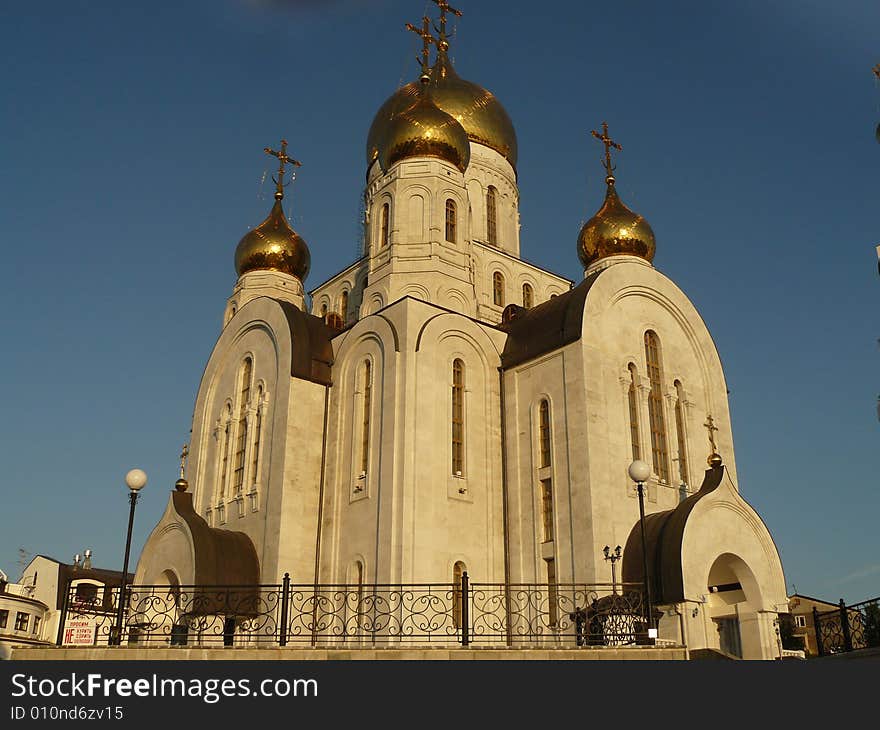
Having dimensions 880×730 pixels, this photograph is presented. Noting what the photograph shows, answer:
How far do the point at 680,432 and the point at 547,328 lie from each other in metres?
3.57

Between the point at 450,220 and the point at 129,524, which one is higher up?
the point at 450,220

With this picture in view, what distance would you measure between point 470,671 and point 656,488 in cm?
1085

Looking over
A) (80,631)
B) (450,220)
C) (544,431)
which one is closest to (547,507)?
(544,431)

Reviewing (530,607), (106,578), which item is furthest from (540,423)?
(106,578)

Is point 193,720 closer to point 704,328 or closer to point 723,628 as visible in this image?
point 723,628

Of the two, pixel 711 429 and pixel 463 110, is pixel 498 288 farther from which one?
pixel 711 429

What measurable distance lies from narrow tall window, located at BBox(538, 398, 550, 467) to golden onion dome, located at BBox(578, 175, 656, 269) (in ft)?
18.4

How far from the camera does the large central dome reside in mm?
25016

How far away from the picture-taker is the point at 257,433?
63.8 ft

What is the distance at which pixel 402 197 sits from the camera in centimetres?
2067

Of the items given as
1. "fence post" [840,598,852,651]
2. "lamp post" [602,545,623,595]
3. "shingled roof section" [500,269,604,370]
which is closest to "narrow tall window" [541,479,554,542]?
"lamp post" [602,545,623,595]

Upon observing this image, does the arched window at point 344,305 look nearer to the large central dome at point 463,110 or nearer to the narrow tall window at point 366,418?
the large central dome at point 463,110

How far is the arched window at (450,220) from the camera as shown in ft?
68.0

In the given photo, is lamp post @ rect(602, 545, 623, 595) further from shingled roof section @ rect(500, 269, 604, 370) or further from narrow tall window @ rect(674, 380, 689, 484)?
shingled roof section @ rect(500, 269, 604, 370)
